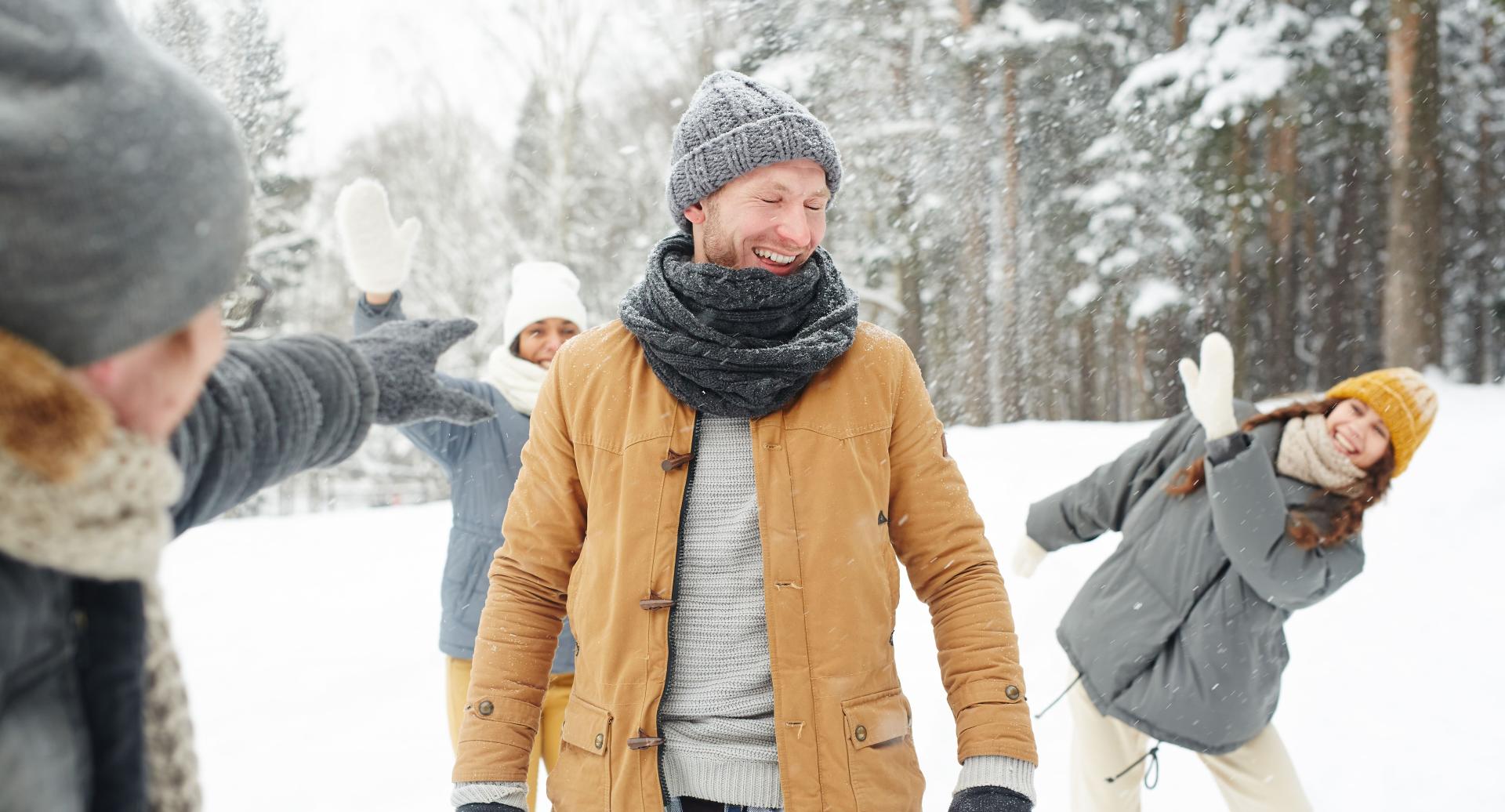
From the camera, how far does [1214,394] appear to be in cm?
316

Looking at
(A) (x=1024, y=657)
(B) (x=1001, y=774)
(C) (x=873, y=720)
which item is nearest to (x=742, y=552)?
(C) (x=873, y=720)

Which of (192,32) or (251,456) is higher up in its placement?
(192,32)

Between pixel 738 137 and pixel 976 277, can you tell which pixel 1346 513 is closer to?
pixel 738 137

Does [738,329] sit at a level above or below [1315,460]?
above

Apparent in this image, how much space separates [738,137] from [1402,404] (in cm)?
249

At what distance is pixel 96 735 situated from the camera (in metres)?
0.80

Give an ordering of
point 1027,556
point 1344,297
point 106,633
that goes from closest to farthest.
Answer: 1. point 106,633
2. point 1027,556
3. point 1344,297

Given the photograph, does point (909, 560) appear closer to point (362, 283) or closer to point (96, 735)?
point (96, 735)

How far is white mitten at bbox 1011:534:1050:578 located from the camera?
3822 mm

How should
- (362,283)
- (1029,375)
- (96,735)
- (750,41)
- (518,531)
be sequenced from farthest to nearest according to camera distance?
(1029,375), (750,41), (362,283), (518,531), (96,735)

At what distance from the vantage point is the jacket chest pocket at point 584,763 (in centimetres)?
166

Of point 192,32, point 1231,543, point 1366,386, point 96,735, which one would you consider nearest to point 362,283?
point 96,735

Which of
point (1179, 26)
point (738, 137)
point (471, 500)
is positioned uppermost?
point (1179, 26)

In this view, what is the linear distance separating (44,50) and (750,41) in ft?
49.7
